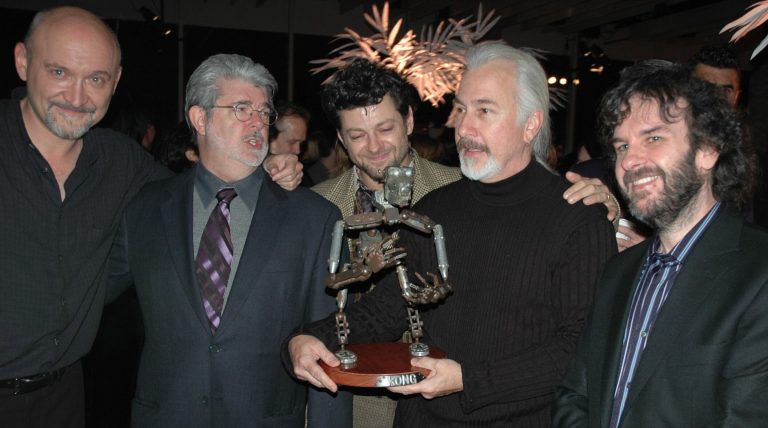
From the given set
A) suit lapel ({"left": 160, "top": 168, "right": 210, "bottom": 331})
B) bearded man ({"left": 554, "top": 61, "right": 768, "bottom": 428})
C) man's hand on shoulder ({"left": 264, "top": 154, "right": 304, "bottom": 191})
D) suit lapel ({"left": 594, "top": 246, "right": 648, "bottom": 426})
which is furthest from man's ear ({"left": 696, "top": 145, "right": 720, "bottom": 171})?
suit lapel ({"left": 160, "top": 168, "right": 210, "bottom": 331})

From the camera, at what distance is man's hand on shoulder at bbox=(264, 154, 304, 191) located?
9.87 ft

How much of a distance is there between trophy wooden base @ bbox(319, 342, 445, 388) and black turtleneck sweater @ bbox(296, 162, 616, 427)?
0.51ft

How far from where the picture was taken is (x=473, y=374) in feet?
6.98

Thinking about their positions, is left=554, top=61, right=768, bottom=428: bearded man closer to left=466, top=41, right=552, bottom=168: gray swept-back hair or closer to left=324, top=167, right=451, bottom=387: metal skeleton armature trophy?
left=466, top=41, right=552, bottom=168: gray swept-back hair

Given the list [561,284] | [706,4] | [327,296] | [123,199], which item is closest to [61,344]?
[123,199]

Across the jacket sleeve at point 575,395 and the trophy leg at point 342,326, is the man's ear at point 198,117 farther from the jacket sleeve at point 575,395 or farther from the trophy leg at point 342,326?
the jacket sleeve at point 575,395

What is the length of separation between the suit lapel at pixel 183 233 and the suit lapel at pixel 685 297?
1.60m

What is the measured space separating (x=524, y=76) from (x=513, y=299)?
81 cm

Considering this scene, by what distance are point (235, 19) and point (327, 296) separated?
10.3 metres

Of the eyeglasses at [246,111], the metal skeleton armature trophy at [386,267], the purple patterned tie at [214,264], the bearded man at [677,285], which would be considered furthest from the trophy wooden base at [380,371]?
the eyeglasses at [246,111]

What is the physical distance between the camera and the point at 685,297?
1.90 meters

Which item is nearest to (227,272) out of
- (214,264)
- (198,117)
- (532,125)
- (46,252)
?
(214,264)

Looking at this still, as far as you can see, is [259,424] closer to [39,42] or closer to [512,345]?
[512,345]

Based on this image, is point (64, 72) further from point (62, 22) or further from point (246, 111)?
point (246, 111)
